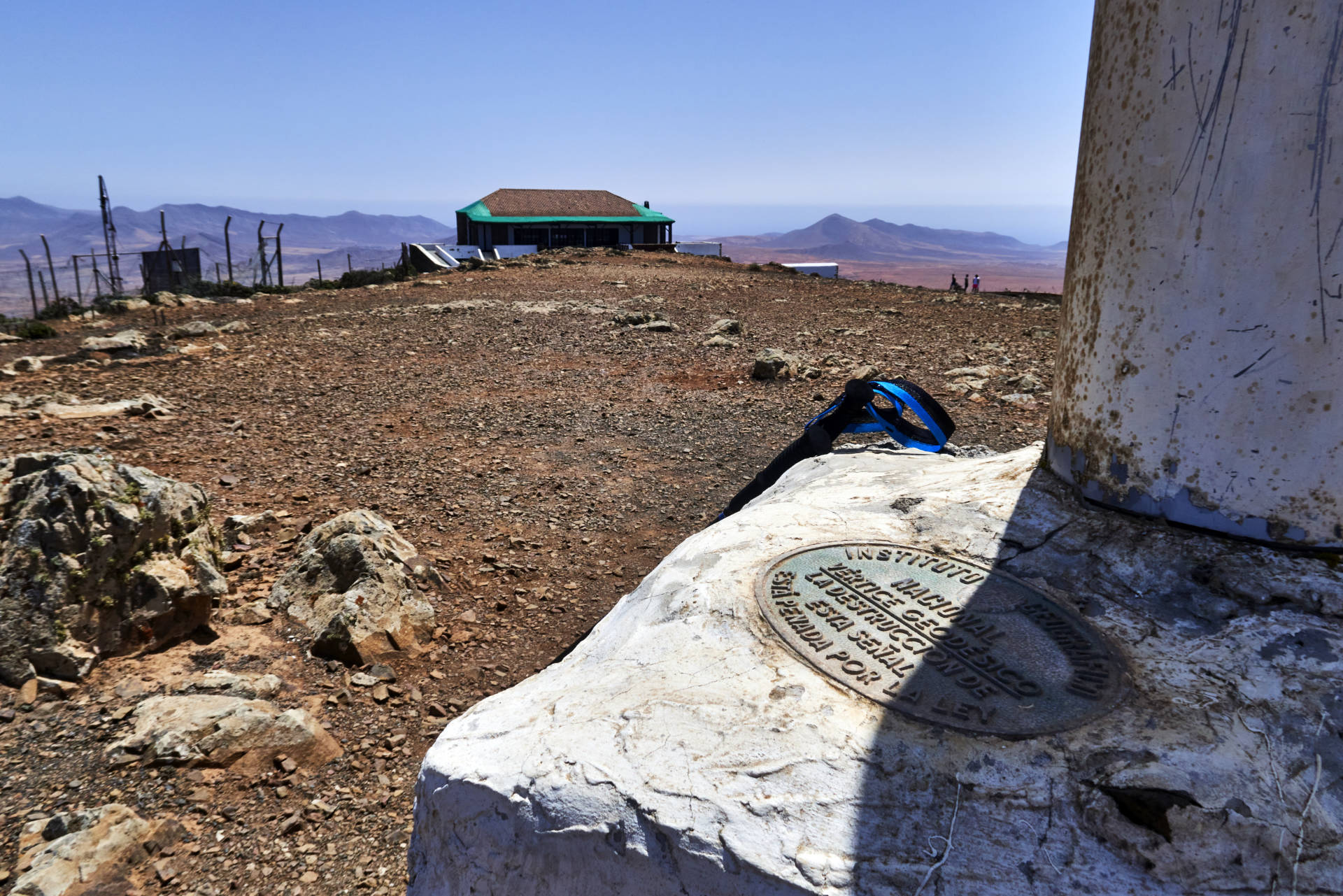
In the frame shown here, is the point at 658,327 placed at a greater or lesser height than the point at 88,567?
greater

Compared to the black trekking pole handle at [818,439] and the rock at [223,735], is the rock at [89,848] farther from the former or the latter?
the black trekking pole handle at [818,439]

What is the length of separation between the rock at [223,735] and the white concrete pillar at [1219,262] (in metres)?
2.74

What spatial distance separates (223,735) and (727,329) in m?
7.98

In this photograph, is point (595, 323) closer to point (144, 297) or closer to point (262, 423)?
point (262, 423)

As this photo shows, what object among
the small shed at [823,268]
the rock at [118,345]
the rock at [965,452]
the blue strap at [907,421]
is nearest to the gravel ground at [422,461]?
the rock at [118,345]

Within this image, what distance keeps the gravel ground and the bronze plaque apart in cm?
144

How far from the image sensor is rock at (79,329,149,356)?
25.1 ft

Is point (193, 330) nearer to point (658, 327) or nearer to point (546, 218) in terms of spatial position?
point (658, 327)

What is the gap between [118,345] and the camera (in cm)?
766

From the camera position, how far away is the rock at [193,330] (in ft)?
27.9

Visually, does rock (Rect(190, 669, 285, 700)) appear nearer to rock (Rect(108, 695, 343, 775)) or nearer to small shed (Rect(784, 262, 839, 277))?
rock (Rect(108, 695, 343, 775))

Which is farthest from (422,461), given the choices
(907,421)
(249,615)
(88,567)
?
(907,421)

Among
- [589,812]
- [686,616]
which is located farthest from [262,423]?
[589,812]

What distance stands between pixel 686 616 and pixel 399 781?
1.20 metres
